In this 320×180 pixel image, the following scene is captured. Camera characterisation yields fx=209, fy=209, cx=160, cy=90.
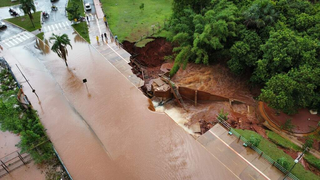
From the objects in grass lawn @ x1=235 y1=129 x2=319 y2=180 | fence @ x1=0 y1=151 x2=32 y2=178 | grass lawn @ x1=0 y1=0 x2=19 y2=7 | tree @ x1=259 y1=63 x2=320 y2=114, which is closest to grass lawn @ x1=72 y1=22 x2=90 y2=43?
fence @ x1=0 y1=151 x2=32 y2=178

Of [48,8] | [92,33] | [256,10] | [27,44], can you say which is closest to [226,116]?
[256,10]

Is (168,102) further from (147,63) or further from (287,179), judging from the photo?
(287,179)

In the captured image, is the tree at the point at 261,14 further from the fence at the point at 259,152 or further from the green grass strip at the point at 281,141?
the green grass strip at the point at 281,141

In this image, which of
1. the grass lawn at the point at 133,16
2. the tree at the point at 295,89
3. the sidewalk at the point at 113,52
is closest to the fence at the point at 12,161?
the sidewalk at the point at 113,52

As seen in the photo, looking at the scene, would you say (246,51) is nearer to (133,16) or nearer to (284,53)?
(284,53)

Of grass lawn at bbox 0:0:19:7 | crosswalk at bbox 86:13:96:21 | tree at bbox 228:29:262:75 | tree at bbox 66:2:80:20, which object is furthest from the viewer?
grass lawn at bbox 0:0:19:7

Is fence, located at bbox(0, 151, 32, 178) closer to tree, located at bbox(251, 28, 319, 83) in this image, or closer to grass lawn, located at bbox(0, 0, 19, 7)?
tree, located at bbox(251, 28, 319, 83)

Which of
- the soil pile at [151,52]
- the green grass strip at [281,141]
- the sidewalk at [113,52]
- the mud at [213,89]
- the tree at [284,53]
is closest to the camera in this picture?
the green grass strip at [281,141]

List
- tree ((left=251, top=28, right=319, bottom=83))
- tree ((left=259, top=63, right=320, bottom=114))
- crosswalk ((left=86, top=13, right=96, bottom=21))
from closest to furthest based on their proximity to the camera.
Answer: tree ((left=259, top=63, right=320, bottom=114))
tree ((left=251, top=28, right=319, bottom=83))
crosswalk ((left=86, top=13, right=96, bottom=21))

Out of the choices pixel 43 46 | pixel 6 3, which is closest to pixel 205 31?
pixel 43 46
